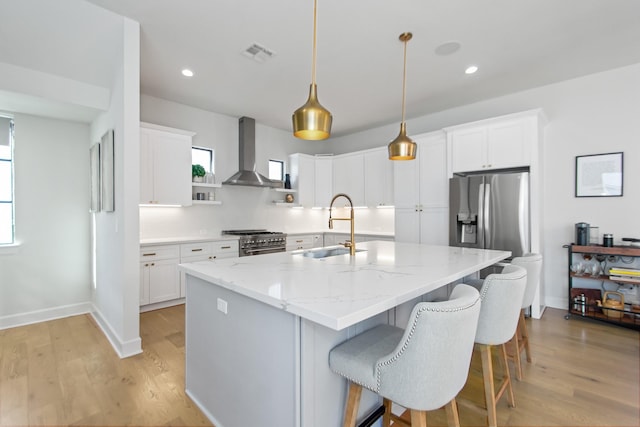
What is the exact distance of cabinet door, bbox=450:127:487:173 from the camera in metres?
3.85

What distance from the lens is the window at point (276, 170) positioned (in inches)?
228

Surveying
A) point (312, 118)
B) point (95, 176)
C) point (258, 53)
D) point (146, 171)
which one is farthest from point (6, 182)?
point (312, 118)

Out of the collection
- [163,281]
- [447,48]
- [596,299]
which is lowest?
[596,299]

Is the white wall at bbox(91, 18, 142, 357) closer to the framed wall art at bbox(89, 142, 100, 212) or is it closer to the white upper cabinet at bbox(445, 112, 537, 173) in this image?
the framed wall art at bbox(89, 142, 100, 212)

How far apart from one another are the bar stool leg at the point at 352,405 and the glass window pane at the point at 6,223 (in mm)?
4157

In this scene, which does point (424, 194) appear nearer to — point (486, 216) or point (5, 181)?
point (486, 216)

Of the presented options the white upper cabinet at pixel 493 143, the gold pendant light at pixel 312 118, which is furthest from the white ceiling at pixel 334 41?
the gold pendant light at pixel 312 118

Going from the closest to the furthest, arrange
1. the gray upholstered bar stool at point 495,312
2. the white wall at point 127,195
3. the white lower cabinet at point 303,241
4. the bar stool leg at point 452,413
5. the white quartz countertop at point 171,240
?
the bar stool leg at point 452,413
the gray upholstered bar stool at point 495,312
the white wall at point 127,195
the white quartz countertop at point 171,240
the white lower cabinet at point 303,241

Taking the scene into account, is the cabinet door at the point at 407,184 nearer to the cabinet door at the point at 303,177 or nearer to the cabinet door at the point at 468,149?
the cabinet door at the point at 468,149

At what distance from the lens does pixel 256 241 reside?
15.5ft

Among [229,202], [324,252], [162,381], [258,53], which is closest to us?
[162,381]

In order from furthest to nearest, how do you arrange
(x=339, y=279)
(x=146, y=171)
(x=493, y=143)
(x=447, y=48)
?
(x=146, y=171) → (x=493, y=143) → (x=447, y=48) → (x=339, y=279)

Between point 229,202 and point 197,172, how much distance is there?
0.77 meters

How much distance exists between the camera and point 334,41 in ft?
9.37
